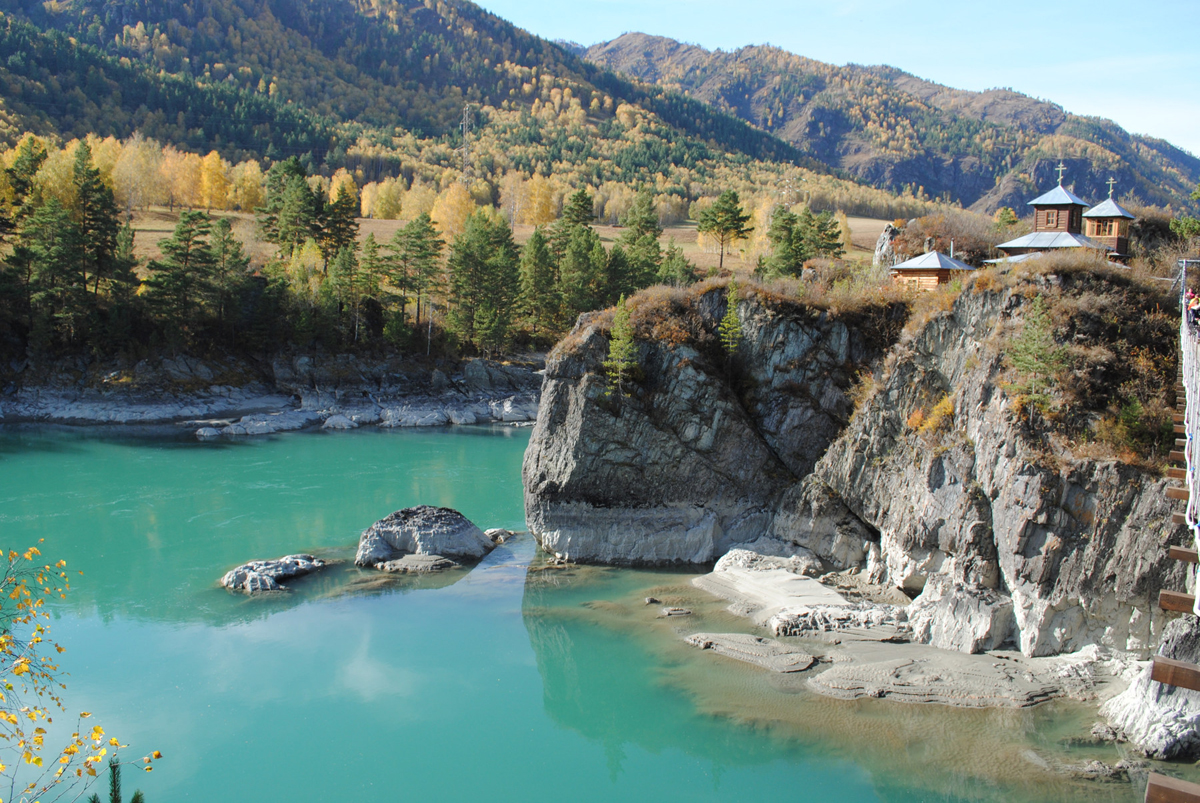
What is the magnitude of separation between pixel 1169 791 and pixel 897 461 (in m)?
19.8

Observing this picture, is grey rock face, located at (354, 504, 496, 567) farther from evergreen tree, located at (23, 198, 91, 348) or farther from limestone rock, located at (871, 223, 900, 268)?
evergreen tree, located at (23, 198, 91, 348)

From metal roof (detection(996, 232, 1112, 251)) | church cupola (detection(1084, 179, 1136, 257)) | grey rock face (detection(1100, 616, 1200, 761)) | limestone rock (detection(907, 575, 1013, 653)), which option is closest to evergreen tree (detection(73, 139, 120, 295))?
metal roof (detection(996, 232, 1112, 251))

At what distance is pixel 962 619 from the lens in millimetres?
19516

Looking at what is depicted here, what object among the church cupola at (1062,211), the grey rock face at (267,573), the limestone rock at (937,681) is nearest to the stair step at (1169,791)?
the limestone rock at (937,681)

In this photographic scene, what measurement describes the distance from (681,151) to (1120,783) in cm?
16837

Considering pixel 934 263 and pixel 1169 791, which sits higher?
pixel 934 263

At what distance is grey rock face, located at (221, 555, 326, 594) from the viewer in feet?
80.3

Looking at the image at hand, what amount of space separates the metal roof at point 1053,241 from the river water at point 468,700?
21.5 m

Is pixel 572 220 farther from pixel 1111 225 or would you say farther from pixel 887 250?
pixel 1111 225

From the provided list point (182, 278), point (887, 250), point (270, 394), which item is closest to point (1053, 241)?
point (887, 250)

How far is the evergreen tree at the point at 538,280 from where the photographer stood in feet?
222

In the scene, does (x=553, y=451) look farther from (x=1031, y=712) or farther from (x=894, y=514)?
(x=1031, y=712)

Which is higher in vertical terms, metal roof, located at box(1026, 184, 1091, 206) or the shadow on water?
metal roof, located at box(1026, 184, 1091, 206)

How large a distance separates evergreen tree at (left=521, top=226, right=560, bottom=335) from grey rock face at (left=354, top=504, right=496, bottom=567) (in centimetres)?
4164
